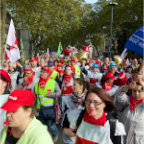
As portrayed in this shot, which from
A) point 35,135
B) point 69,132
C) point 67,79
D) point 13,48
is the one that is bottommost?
point 69,132

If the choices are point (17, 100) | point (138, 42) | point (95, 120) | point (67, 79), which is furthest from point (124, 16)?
point (17, 100)

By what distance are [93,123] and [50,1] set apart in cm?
1309

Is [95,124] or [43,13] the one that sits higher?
[43,13]

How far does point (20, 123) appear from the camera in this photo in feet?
5.59

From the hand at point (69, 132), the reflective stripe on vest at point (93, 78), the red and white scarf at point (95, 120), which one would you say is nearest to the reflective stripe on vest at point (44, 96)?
the hand at point (69, 132)

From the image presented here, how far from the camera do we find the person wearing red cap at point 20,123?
63.0 inches

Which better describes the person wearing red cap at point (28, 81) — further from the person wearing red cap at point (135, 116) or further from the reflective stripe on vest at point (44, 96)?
the person wearing red cap at point (135, 116)

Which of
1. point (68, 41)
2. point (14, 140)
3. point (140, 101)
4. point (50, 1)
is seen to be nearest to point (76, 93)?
point (140, 101)

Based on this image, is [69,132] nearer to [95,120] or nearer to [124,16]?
[95,120]

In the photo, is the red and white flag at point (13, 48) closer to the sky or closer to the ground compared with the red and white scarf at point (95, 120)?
closer to the sky

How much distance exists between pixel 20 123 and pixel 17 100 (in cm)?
23

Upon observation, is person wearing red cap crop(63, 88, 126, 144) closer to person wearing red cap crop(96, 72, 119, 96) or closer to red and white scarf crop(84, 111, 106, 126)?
red and white scarf crop(84, 111, 106, 126)

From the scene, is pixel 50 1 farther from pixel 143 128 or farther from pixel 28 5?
pixel 143 128

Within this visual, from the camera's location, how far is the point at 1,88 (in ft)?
8.20
